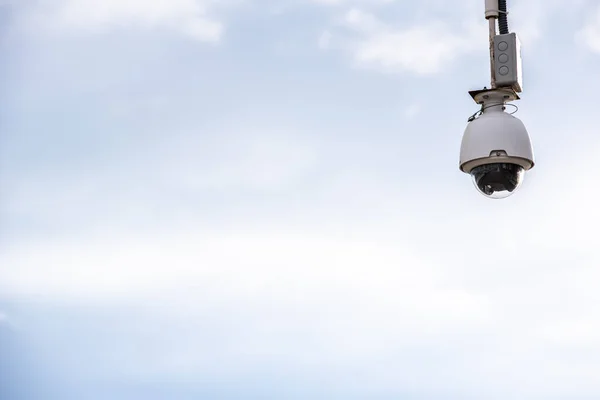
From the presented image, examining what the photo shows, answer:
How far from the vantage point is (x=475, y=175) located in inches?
480

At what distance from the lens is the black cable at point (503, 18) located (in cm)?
1208

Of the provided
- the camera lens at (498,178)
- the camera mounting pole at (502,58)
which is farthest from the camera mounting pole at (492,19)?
the camera lens at (498,178)

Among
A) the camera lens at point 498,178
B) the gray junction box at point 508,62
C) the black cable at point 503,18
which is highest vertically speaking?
the black cable at point 503,18

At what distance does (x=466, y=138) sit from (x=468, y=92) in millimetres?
369

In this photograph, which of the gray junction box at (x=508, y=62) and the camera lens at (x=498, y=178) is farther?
the camera lens at (x=498, y=178)

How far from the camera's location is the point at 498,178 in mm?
12047

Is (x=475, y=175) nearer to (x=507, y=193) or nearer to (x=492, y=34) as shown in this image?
(x=507, y=193)

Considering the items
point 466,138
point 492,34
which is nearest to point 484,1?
point 492,34

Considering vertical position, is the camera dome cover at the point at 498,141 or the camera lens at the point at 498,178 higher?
the camera dome cover at the point at 498,141

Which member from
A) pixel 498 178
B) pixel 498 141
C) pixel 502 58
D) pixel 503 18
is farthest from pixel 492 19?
pixel 498 178

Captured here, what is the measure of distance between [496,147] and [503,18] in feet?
3.24

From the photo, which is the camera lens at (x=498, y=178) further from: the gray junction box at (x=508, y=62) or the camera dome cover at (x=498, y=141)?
the gray junction box at (x=508, y=62)

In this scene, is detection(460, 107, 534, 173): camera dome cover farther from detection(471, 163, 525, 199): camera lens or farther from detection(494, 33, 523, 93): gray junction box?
detection(494, 33, 523, 93): gray junction box

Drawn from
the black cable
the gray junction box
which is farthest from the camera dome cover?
the black cable
